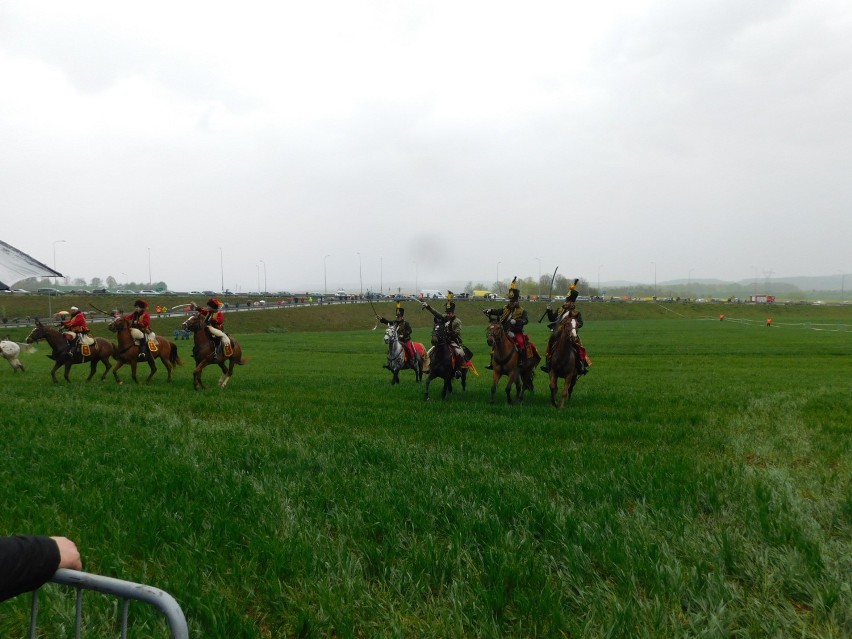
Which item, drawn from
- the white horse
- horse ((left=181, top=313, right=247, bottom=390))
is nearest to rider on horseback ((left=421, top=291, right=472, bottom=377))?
horse ((left=181, top=313, right=247, bottom=390))

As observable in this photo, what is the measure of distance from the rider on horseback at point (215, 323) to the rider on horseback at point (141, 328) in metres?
2.56

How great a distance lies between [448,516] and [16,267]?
15.4ft

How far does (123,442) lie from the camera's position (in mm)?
9359

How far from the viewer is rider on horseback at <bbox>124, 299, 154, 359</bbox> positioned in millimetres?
19781

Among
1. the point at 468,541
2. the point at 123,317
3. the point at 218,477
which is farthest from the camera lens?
the point at 123,317

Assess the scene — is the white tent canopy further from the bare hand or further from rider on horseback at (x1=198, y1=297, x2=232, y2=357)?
rider on horseback at (x1=198, y1=297, x2=232, y2=357)

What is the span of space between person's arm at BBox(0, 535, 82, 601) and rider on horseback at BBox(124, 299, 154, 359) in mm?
19301

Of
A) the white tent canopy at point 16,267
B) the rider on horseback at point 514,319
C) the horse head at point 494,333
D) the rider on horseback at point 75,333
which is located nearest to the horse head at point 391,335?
the rider on horseback at point 514,319

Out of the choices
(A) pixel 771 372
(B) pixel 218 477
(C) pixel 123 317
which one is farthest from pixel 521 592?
(A) pixel 771 372

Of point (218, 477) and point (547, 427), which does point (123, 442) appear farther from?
point (547, 427)

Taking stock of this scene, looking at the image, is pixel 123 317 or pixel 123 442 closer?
pixel 123 442

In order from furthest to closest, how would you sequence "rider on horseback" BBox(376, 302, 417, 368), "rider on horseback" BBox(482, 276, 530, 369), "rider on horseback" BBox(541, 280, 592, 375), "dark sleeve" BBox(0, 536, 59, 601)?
"rider on horseback" BBox(376, 302, 417, 368)
"rider on horseback" BBox(482, 276, 530, 369)
"rider on horseback" BBox(541, 280, 592, 375)
"dark sleeve" BBox(0, 536, 59, 601)

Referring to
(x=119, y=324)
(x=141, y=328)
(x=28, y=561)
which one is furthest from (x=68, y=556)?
(x=141, y=328)

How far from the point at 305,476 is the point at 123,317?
15.4 meters
